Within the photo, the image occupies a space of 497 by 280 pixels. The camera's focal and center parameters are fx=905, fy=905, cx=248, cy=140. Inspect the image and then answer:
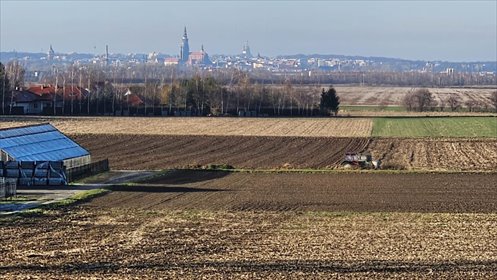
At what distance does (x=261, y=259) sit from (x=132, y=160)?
97.7 feet

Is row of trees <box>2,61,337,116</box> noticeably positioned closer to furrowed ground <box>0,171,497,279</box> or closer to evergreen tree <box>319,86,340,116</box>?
evergreen tree <box>319,86,340,116</box>

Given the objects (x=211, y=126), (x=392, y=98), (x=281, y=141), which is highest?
(x=392, y=98)

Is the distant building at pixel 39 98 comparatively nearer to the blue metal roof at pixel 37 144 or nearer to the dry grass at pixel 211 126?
the dry grass at pixel 211 126

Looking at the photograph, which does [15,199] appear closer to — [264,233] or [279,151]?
[264,233]

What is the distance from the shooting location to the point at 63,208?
30.4 metres

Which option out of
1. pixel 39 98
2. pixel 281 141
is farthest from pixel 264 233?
pixel 39 98

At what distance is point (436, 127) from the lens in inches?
3113

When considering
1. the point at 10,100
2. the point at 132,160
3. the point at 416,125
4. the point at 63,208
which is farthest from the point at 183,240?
the point at 10,100

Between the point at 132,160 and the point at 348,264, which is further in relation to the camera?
the point at 132,160

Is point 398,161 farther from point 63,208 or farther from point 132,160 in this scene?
point 63,208

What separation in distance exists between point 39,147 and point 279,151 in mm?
19384

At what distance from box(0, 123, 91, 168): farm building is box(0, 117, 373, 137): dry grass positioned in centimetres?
2363

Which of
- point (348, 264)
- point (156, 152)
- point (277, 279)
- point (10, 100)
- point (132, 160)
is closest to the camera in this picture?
point (277, 279)

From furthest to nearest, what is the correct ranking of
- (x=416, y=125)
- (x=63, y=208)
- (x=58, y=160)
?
(x=416, y=125), (x=58, y=160), (x=63, y=208)
